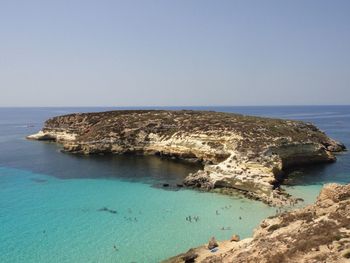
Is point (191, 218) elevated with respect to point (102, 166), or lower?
elevated

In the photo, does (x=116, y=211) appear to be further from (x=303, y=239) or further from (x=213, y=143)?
(x=213, y=143)

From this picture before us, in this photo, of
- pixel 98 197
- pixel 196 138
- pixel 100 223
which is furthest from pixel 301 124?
pixel 100 223

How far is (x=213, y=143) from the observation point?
188ft

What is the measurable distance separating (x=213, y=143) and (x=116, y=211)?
27.2 m

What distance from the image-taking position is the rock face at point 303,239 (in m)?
16.0

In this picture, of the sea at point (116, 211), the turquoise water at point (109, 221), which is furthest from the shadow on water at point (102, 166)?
the turquoise water at point (109, 221)

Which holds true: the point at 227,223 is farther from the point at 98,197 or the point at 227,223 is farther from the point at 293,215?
the point at 98,197

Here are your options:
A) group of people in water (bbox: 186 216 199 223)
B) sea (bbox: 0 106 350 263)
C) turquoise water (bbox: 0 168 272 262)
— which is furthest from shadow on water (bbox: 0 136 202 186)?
group of people in water (bbox: 186 216 199 223)

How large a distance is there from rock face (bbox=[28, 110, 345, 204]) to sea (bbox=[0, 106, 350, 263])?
102 inches

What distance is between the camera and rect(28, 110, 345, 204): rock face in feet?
136

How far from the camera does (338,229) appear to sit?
57.1ft

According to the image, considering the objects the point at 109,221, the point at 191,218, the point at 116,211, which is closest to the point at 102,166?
the point at 116,211

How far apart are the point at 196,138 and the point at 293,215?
1532 inches

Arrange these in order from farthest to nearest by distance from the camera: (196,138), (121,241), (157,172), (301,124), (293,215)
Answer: (301,124) → (196,138) → (157,172) → (121,241) → (293,215)
